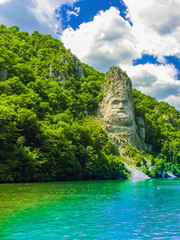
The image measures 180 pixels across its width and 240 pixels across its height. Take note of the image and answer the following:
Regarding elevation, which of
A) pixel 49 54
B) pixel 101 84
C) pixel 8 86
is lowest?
pixel 8 86

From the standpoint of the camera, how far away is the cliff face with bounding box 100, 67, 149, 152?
102188mm

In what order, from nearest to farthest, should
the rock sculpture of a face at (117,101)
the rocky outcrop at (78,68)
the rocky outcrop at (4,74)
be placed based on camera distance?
the rocky outcrop at (4,74) < the rock sculpture of a face at (117,101) < the rocky outcrop at (78,68)

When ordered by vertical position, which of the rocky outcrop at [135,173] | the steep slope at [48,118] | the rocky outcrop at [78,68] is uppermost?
the rocky outcrop at [78,68]

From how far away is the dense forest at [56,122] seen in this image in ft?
153

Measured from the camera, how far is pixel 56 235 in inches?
414

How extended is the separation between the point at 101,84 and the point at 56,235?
12010cm

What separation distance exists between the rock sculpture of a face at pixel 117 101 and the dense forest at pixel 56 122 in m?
5.99

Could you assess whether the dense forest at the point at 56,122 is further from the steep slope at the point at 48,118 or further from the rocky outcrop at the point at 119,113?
the rocky outcrop at the point at 119,113

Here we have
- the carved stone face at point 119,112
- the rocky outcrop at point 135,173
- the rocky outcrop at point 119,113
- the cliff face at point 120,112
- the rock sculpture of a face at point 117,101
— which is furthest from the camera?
the rock sculpture of a face at point 117,101

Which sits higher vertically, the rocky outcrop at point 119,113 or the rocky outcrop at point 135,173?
the rocky outcrop at point 119,113

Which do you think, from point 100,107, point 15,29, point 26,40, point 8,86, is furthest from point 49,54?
point 8,86

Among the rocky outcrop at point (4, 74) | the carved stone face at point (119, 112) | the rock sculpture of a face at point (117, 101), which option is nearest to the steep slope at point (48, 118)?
the rocky outcrop at point (4, 74)

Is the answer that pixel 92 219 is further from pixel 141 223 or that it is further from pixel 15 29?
pixel 15 29

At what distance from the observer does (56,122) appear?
82375 millimetres
